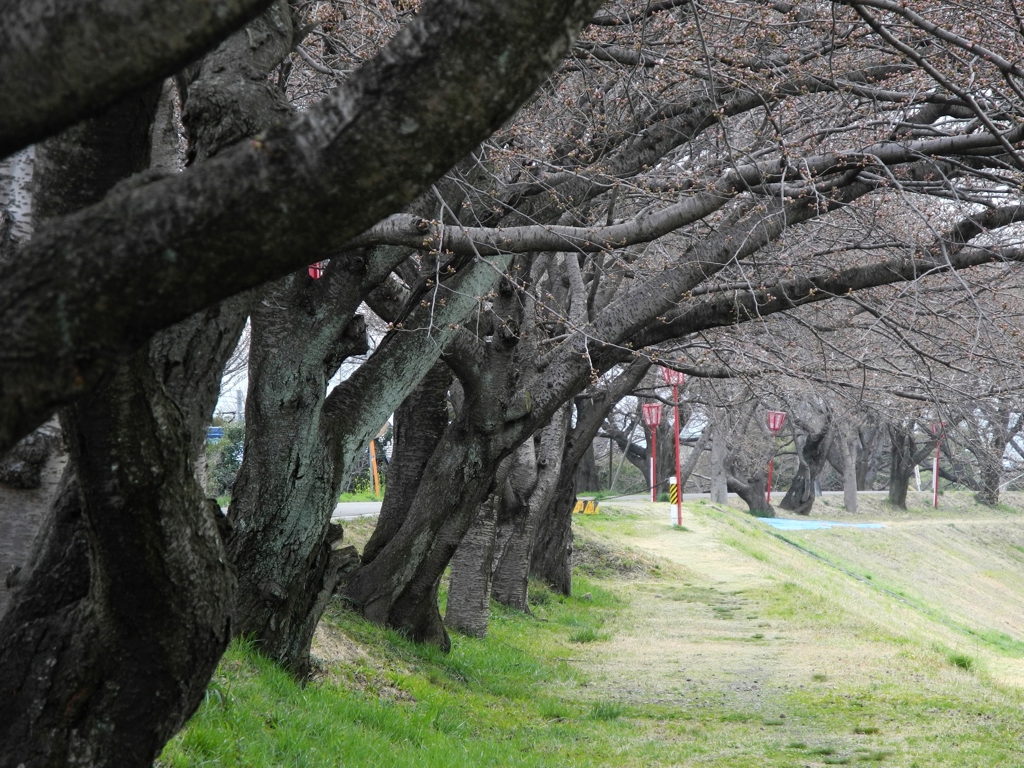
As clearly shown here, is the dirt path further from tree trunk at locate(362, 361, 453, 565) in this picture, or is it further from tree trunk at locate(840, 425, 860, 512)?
tree trunk at locate(840, 425, 860, 512)

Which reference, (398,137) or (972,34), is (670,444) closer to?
(972,34)

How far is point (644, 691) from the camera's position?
34.1 feet

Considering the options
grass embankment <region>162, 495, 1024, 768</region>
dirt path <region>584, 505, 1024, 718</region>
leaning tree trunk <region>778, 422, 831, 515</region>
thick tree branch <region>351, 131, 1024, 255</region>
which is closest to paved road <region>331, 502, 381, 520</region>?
grass embankment <region>162, 495, 1024, 768</region>

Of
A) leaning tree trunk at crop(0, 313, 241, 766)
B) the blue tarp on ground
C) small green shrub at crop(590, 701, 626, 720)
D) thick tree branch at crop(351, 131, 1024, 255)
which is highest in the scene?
thick tree branch at crop(351, 131, 1024, 255)

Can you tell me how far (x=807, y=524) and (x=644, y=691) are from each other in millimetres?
28698

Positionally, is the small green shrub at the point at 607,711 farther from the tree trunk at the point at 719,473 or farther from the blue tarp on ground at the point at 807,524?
the tree trunk at the point at 719,473

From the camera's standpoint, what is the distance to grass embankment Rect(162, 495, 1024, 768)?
6.27 m

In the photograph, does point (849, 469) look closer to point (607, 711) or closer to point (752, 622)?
point (752, 622)

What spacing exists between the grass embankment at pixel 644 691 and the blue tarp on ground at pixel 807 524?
1591 cm

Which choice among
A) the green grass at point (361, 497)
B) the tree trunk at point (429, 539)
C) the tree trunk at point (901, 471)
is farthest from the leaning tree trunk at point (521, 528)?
the tree trunk at point (901, 471)

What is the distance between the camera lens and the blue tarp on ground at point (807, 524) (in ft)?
118

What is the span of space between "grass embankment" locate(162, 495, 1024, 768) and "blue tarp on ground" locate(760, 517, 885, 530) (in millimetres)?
15909

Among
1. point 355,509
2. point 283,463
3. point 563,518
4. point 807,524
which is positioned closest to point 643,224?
point 283,463

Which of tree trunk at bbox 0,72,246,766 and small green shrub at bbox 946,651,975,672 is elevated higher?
tree trunk at bbox 0,72,246,766
